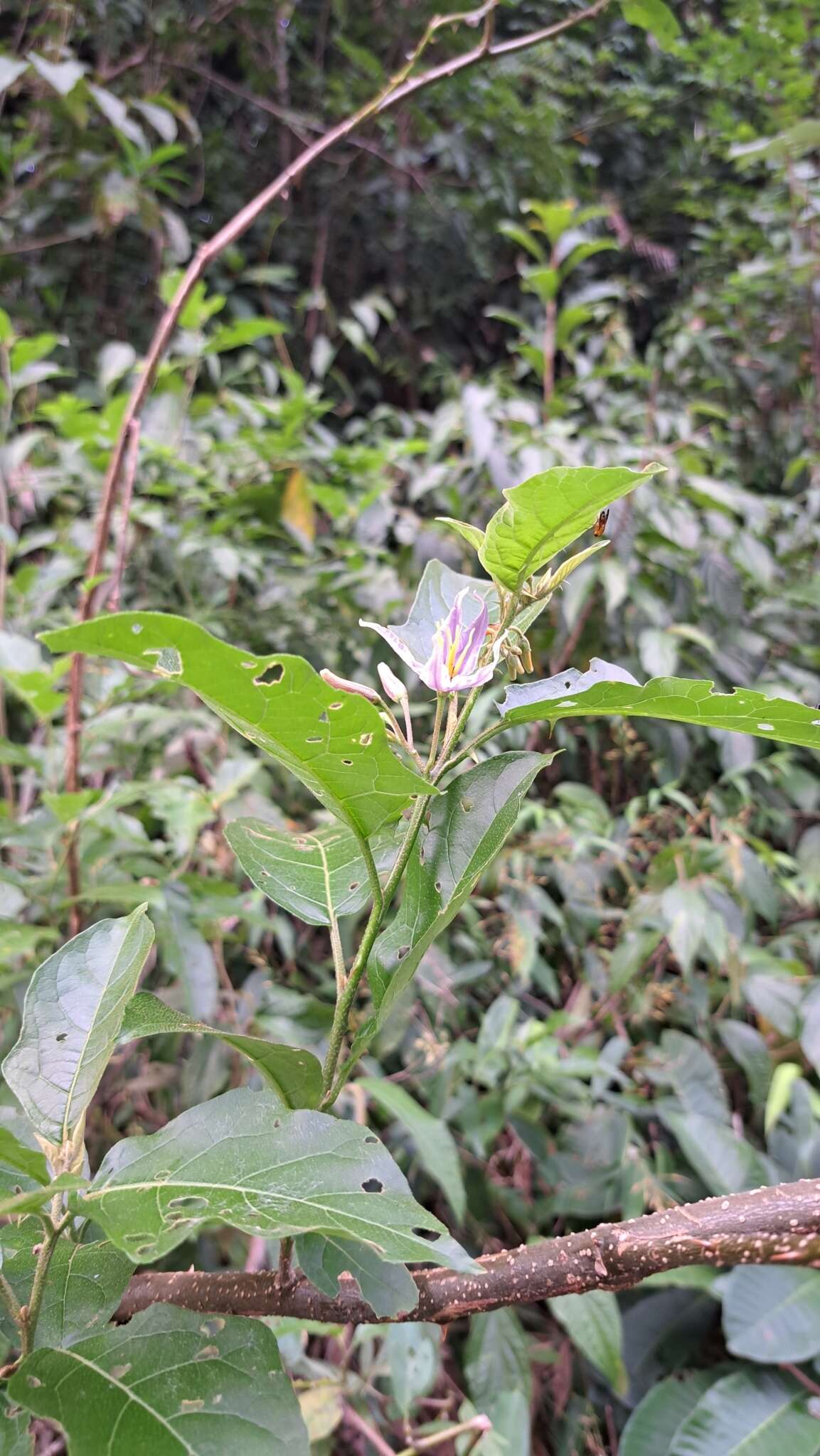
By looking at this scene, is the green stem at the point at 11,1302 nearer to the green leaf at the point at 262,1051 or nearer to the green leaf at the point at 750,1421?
the green leaf at the point at 262,1051

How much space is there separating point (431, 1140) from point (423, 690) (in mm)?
603

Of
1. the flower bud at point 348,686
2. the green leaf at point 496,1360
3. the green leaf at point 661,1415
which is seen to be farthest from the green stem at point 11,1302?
the green leaf at point 661,1415

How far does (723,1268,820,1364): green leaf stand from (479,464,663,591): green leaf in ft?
2.54

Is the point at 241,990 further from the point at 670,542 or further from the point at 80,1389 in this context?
the point at 670,542

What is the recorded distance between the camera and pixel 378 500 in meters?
1.29

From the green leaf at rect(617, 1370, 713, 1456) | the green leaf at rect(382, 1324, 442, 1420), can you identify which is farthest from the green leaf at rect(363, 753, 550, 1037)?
the green leaf at rect(617, 1370, 713, 1456)

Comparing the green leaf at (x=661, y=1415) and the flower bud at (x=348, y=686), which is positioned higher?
the flower bud at (x=348, y=686)

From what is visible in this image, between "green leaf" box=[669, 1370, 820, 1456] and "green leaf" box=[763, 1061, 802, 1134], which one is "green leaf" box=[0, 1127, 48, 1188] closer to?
"green leaf" box=[669, 1370, 820, 1456]

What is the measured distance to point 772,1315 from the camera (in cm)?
78

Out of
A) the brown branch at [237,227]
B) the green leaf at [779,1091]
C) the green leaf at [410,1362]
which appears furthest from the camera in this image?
the green leaf at [779,1091]

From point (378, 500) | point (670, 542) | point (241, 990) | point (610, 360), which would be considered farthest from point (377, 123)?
point (241, 990)

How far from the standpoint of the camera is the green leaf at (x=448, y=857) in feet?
0.85

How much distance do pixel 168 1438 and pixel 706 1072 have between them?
915 mm

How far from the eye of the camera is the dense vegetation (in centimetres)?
37
